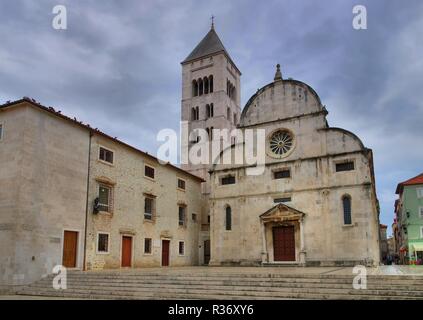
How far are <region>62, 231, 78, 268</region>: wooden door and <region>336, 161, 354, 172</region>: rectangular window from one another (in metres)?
16.4

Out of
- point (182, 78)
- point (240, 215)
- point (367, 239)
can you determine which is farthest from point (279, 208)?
point (182, 78)

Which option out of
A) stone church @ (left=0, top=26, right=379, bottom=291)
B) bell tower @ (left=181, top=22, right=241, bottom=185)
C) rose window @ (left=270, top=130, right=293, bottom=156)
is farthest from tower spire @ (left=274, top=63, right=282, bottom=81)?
bell tower @ (left=181, top=22, right=241, bottom=185)

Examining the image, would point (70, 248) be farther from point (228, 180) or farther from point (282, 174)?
point (282, 174)

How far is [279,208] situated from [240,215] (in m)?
3.07

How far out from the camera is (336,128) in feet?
86.3

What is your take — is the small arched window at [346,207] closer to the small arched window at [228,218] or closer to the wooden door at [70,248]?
the small arched window at [228,218]

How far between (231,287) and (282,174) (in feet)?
47.3

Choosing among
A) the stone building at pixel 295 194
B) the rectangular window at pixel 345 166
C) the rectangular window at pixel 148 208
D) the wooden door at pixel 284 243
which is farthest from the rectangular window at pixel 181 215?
the rectangular window at pixel 345 166

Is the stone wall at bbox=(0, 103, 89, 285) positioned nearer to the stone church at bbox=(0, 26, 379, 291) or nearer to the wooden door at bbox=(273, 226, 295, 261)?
the stone church at bbox=(0, 26, 379, 291)

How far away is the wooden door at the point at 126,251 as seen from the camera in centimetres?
2421

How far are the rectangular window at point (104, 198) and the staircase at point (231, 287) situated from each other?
596cm

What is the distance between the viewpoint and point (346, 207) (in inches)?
982

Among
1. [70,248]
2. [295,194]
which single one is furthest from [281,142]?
[70,248]
